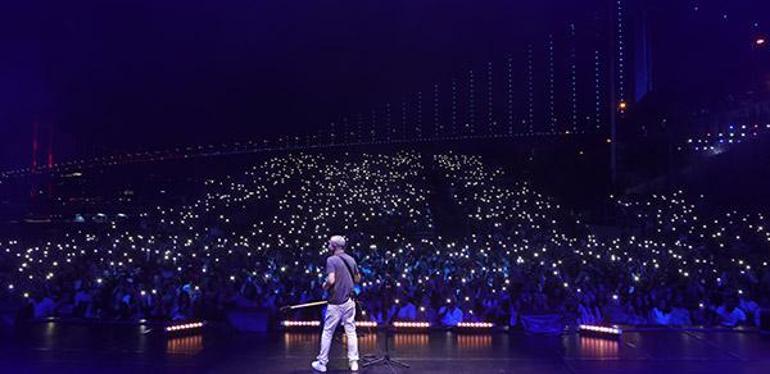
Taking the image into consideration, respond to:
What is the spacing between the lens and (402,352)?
26.4 ft

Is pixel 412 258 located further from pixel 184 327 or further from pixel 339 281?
pixel 339 281

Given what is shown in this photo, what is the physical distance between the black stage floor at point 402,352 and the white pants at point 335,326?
294 mm

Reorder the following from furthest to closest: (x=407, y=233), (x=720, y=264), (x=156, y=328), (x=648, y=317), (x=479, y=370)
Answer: (x=407, y=233)
(x=720, y=264)
(x=648, y=317)
(x=156, y=328)
(x=479, y=370)

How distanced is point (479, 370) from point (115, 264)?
11.2m

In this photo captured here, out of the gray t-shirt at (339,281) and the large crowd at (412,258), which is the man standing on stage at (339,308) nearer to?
the gray t-shirt at (339,281)

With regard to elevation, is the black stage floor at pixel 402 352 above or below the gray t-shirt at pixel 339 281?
below

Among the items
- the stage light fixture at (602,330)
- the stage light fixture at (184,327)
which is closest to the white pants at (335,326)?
the stage light fixture at (184,327)

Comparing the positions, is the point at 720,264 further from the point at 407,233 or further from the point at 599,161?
the point at 599,161

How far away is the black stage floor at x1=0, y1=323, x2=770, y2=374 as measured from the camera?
23.9ft

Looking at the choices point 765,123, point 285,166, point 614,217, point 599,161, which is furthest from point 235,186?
point 765,123

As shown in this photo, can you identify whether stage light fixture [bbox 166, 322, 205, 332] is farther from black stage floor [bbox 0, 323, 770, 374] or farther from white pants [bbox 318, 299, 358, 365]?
white pants [bbox 318, 299, 358, 365]

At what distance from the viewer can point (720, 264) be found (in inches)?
583

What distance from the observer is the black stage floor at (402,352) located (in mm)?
7285

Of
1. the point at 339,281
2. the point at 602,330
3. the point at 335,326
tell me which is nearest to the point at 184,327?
the point at 335,326
